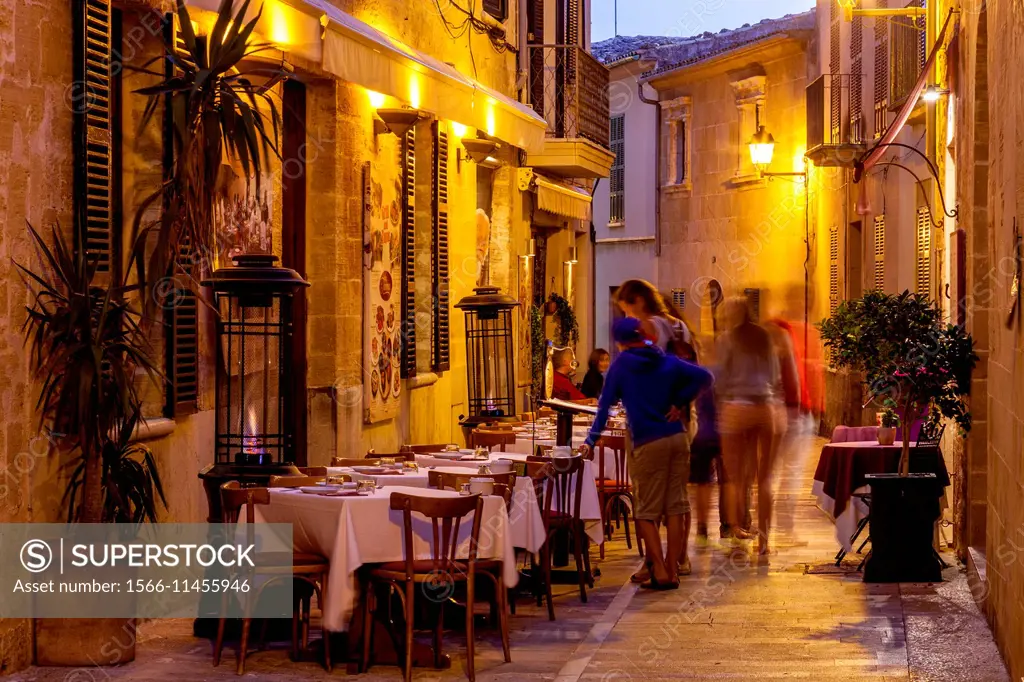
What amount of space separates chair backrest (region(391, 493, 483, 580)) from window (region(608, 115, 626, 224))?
3002cm

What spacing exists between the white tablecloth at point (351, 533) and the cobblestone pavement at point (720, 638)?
1.34 ft

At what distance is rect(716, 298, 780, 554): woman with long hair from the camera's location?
38.0 feet

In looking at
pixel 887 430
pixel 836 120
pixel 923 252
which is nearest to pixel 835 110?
pixel 836 120

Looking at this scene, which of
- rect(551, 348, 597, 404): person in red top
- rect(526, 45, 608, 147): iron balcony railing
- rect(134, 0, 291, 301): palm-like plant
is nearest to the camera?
rect(134, 0, 291, 301): palm-like plant

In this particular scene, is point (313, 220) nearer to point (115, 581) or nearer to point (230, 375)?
point (230, 375)

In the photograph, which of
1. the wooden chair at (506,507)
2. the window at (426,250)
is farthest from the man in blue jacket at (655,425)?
the window at (426,250)

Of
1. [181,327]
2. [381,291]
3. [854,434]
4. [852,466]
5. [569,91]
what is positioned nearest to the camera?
[181,327]

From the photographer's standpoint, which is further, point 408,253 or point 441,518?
point 408,253

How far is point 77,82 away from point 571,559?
17.5 ft

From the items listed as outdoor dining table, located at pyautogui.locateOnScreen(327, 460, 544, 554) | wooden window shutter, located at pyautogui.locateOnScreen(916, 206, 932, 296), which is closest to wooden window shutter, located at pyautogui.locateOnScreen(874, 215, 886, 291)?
wooden window shutter, located at pyautogui.locateOnScreen(916, 206, 932, 296)

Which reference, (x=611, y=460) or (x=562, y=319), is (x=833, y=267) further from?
(x=611, y=460)

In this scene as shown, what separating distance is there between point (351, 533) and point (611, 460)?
515 centimetres

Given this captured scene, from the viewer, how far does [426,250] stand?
Answer: 1580 cm

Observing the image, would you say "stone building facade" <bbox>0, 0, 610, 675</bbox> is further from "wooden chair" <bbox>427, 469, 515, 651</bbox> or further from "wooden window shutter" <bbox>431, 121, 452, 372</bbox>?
"wooden chair" <bbox>427, 469, 515, 651</bbox>
